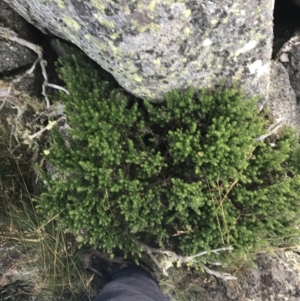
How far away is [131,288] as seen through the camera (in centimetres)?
253

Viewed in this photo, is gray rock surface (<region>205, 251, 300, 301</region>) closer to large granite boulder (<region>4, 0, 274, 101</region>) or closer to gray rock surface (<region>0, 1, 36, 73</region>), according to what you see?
large granite boulder (<region>4, 0, 274, 101</region>)

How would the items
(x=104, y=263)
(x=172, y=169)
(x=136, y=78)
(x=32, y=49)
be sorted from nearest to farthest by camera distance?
(x=136, y=78)
(x=172, y=169)
(x=32, y=49)
(x=104, y=263)

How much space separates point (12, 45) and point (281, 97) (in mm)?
1667

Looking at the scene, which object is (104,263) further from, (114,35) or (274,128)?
(114,35)

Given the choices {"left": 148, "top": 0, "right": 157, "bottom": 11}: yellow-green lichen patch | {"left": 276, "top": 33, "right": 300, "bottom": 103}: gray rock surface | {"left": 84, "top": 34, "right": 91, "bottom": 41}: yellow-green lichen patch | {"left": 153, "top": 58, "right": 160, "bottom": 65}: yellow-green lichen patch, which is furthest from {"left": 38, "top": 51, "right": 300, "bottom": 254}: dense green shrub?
{"left": 276, "top": 33, "right": 300, "bottom": 103}: gray rock surface

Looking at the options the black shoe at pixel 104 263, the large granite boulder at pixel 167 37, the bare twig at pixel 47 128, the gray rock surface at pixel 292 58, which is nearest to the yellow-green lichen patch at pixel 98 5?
the large granite boulder at pixel 167 37

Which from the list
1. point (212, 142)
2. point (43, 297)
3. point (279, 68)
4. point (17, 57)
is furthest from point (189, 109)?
point (43, 297)

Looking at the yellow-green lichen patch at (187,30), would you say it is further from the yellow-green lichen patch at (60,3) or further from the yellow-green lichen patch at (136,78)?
the yellow-green lichen patch at (60,3)

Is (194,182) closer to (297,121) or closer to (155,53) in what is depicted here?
(155,53)

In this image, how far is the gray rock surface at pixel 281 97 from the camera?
2461 millimetres

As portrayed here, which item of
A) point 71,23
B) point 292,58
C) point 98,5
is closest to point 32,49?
point 71,23

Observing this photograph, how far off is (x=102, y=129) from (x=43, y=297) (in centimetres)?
159

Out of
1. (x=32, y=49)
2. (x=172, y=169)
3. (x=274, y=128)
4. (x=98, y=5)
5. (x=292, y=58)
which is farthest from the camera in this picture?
(x=292, y=58)

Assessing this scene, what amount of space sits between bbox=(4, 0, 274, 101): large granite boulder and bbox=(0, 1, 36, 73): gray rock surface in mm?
311
